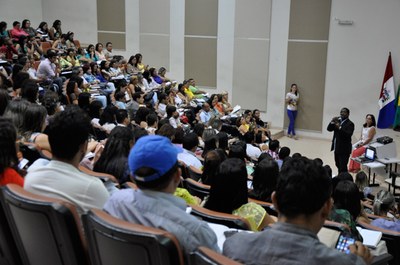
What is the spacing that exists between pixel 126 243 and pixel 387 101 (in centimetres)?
1209

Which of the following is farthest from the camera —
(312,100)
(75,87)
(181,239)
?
(312,100)

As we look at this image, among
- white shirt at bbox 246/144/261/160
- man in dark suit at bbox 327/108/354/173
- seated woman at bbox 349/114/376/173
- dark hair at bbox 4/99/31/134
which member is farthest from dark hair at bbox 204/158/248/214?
seated woman at bbox 349/114/376/173

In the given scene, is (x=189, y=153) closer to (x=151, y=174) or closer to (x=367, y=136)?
(x=151, y=174)

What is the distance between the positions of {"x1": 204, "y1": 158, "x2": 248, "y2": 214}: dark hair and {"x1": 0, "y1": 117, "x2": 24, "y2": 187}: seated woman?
1.16 metres

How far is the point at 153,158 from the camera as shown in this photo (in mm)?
1913

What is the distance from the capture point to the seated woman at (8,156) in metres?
2.45

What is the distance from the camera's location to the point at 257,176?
4031 mm

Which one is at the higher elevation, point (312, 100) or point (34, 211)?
point (34, 211)

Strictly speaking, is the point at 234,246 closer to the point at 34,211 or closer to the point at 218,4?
the point at 34,211

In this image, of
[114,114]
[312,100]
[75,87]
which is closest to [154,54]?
[312,100]

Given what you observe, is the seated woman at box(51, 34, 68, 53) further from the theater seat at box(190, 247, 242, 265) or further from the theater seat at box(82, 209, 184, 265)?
the theater seat at box(190, 247, 242, 265)

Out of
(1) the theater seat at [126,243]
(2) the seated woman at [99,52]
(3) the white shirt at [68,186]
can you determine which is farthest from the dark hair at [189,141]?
(2) the seated woman at [99,52]

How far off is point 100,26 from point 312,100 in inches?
302

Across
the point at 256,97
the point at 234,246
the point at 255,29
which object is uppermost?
the point at 255,29
